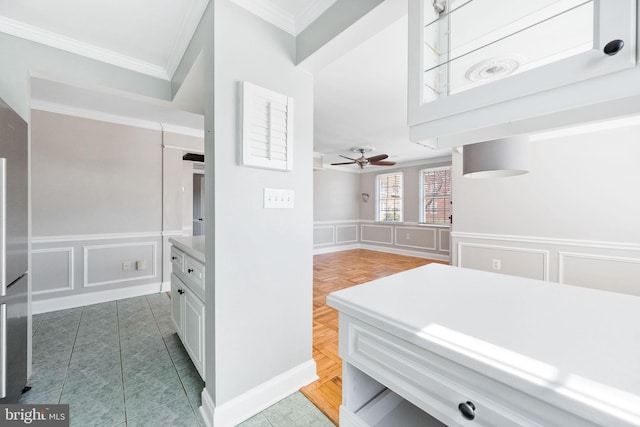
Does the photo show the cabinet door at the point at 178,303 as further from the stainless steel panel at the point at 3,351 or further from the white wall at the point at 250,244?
the stainless steel panel at the point at 3,351

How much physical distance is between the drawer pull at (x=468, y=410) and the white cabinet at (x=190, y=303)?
4.60 ft

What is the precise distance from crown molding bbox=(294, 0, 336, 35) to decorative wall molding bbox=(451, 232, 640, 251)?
3415mm

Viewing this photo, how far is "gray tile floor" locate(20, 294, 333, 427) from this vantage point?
1.40 m

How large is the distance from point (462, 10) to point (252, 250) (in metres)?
1.41

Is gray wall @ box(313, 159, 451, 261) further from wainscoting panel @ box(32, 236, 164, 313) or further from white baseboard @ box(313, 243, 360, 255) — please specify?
wainscoting panel @ box(32, 236, 164, 313)

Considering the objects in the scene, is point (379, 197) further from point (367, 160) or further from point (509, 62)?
point (509, 62)

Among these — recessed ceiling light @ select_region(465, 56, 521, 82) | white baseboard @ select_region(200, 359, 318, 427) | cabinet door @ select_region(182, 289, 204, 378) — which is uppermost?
recessed ceiling light @ select_region(465, 56, 521, 82)

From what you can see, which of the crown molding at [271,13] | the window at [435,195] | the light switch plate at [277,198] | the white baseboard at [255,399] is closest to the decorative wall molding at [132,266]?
the white baseboard at [255,399]

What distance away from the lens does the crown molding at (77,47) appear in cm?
160

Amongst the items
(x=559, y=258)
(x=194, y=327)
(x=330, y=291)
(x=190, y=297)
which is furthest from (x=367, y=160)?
(x=194, y=327)

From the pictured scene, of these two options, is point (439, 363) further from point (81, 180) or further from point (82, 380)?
point (81, 180)

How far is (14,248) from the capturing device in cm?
135

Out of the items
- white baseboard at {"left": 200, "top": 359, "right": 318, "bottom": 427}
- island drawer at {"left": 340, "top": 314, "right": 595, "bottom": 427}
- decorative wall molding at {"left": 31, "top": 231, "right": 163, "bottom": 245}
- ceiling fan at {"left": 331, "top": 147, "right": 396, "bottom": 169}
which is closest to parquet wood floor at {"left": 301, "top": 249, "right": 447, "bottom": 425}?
white baseboard at {"left": 200, "top": 359, "right": 318, "bottom": 427}

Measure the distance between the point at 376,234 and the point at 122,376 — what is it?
623 centimetres
